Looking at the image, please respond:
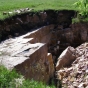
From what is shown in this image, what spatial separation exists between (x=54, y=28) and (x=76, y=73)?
4009 millimetres

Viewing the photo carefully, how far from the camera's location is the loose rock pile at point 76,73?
9080 millimetres

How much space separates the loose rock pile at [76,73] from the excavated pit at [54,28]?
1.28m

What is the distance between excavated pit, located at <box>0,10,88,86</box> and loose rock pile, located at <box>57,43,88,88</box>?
4.20ft

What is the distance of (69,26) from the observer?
1334cm

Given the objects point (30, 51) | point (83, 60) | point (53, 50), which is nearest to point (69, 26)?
point (53, 50)

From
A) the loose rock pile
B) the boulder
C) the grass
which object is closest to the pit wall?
the boulder

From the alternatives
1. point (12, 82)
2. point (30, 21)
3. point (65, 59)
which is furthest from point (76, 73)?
point (12, 82)

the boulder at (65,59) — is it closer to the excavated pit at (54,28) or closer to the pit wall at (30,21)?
the excavated pit at (54,28)

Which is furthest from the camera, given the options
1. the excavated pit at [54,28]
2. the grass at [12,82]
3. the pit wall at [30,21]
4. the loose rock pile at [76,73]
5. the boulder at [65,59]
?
the excavated pit at [54,28]

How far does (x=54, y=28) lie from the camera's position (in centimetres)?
1334

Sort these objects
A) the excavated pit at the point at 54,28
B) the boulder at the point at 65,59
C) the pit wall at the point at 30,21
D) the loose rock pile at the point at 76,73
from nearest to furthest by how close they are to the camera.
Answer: the loose rock pile at the point at 76,73 → the boulder at the point at 65,59 → the pit wall at the point at 30,21 → the excavated pit at the point at 54,28

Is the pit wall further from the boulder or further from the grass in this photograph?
the grass

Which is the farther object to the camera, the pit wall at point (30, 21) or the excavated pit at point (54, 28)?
the excavated pit at point (54, 28)

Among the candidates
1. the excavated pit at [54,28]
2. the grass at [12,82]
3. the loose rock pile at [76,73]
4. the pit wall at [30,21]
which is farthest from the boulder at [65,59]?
the grass at [12,82]
